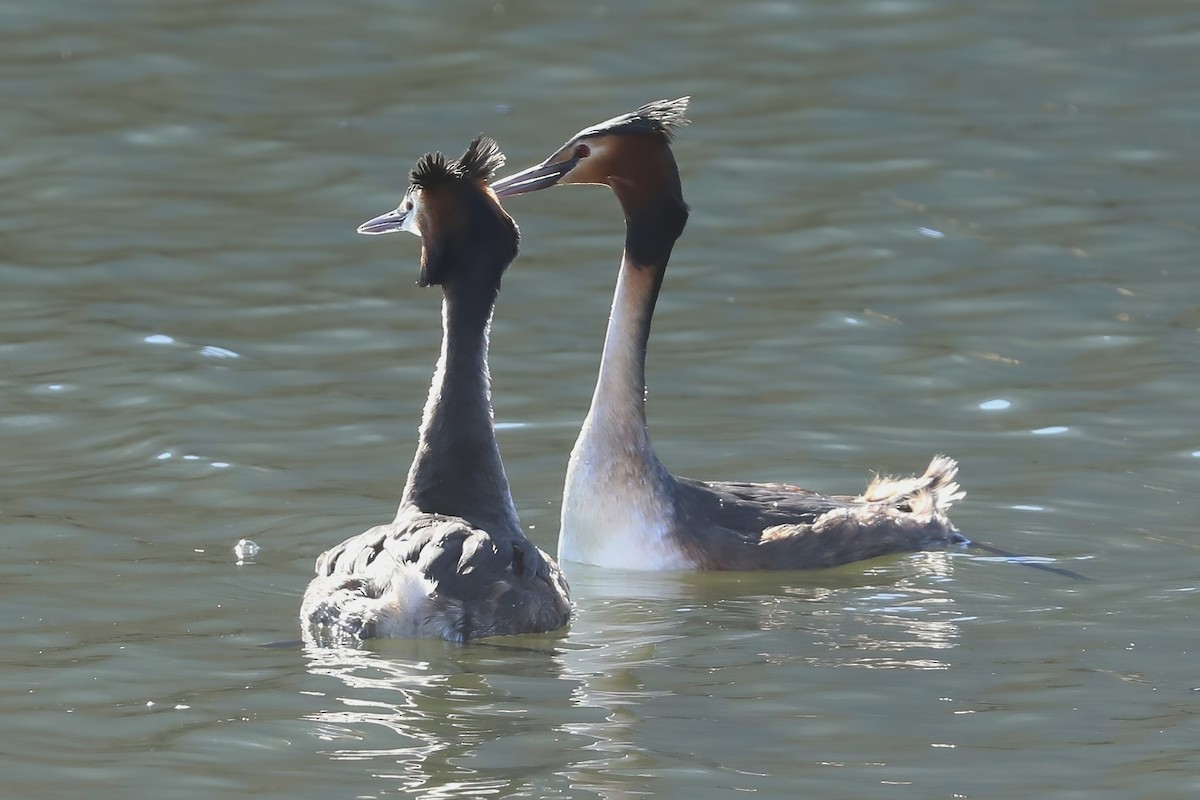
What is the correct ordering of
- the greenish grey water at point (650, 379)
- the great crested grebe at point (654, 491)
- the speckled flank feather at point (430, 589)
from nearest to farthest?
the greenish grey water at point (650, 379) → the speckled flank feather at point (430, 589) → the great crested grebe at point (654, 491)

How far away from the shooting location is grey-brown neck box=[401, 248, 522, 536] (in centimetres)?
826

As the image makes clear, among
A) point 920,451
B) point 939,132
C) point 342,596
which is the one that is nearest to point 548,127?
point 939,132

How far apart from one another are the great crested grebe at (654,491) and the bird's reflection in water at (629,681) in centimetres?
19

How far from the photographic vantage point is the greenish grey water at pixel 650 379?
6.85 m

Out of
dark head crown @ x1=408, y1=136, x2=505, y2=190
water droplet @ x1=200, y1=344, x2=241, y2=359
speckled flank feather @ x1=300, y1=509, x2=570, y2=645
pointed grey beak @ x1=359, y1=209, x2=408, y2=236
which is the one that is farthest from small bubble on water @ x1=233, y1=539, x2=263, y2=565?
water droplet @ x1=200, y1=344, x2=241, y2=359

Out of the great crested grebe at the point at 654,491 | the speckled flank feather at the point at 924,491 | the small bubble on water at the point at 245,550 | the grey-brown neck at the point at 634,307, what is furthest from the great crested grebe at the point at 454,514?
the speckled flank feather at the point at 924,491

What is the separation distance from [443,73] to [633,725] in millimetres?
10871

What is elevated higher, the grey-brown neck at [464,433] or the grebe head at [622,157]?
the grebe head at [622,157]

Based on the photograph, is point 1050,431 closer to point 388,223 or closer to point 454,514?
point 388,223

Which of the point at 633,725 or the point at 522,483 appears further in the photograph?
the point at 522,483

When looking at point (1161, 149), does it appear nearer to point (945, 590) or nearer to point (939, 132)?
point (939, 132)

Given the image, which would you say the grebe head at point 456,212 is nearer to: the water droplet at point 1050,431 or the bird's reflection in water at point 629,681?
the bird's reflection in water at point 629,681

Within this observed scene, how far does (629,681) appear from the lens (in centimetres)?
747

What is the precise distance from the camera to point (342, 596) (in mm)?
7820
